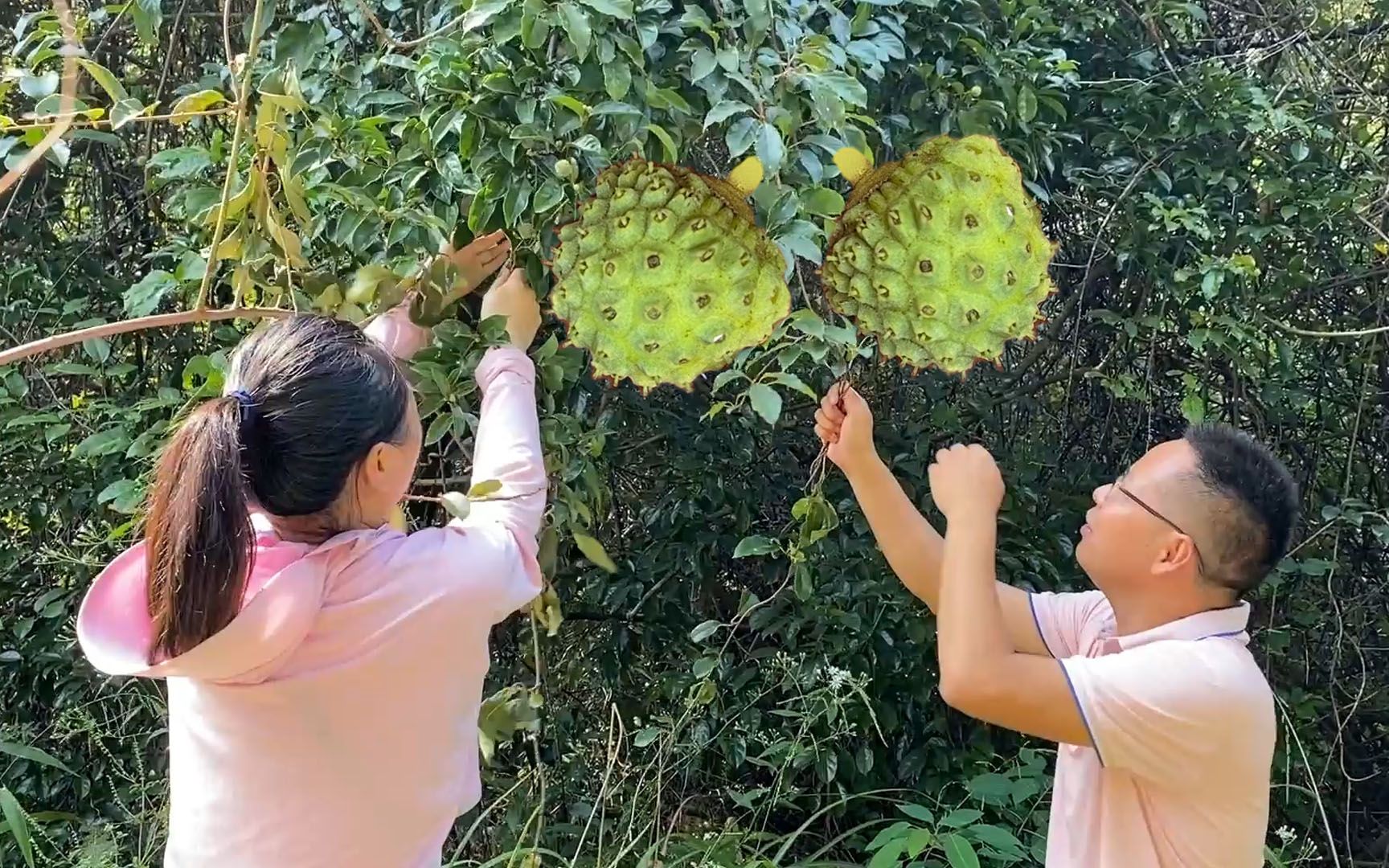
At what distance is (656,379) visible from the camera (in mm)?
1019

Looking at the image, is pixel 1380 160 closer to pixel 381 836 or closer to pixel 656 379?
pixel 656 379

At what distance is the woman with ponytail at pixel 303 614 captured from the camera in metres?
0.80

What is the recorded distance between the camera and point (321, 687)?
33.5 inches

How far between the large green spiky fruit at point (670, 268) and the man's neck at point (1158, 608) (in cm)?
43

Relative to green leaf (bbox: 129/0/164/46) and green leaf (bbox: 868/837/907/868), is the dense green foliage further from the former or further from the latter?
green leaf (bbox: 129/0/164/46)

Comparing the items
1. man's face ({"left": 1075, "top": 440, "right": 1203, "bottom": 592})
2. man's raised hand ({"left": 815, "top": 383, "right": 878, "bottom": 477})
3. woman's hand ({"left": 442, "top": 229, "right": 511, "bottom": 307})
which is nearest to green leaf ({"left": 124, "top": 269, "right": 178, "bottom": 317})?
woman's hand ({"left": 442, "top": 229, "right": 511, "bottom": 307})

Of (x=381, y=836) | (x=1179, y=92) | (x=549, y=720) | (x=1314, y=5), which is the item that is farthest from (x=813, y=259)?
(x=1314, y=5)

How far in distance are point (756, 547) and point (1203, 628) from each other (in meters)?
0.54

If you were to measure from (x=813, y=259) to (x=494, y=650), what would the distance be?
3.26 ft

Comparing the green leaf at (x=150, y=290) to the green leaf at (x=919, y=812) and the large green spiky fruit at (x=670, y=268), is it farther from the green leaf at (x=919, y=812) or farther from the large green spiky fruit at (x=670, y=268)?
the green leaf at (x=919, y=812)

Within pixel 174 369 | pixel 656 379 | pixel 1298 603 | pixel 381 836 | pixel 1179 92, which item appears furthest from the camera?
pixel 1298 603

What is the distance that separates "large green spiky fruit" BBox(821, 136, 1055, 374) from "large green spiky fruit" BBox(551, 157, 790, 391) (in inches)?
3.9

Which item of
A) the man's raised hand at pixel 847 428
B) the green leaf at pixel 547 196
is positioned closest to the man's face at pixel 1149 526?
the man's raised hand at pixel 847 428

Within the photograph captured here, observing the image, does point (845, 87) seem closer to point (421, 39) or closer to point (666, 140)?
point (666, 140)
